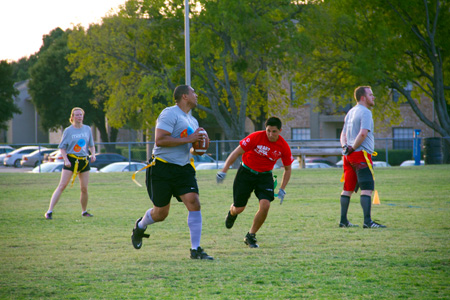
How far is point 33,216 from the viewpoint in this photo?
38.4ft

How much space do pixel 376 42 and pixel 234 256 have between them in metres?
26.2

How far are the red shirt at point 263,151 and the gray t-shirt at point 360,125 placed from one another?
1.67 metres

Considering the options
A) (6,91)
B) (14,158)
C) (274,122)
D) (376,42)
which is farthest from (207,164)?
(6,91)

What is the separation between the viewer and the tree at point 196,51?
31469 millimetres

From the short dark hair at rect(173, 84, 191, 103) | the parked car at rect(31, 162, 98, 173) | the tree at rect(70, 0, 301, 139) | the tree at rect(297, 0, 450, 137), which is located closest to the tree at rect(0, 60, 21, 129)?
the tree at rect(70, 0, 301, 139)

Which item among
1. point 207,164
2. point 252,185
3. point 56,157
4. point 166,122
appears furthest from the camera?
point 56,157

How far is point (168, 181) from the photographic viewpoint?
6809 millimetres

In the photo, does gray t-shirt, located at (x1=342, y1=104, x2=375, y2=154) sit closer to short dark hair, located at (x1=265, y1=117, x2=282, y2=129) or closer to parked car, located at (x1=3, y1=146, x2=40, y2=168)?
short dark hair, located at (x1=265, y1=117, x2=282, y2=129)

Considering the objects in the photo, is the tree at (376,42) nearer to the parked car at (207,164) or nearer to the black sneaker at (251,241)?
the parked car at (207,164)

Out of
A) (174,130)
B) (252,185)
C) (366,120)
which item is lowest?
(252,185)

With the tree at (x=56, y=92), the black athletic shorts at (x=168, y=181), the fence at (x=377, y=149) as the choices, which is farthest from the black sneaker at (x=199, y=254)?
the tree at (x=56, y=92)

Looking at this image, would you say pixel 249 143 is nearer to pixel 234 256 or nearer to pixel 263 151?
pixel 263 151

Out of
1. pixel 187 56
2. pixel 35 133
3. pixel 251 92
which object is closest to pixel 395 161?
pixel 251 92

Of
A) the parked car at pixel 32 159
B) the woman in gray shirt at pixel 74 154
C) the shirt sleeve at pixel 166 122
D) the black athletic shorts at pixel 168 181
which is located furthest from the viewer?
the parked car at pixel 32 159
